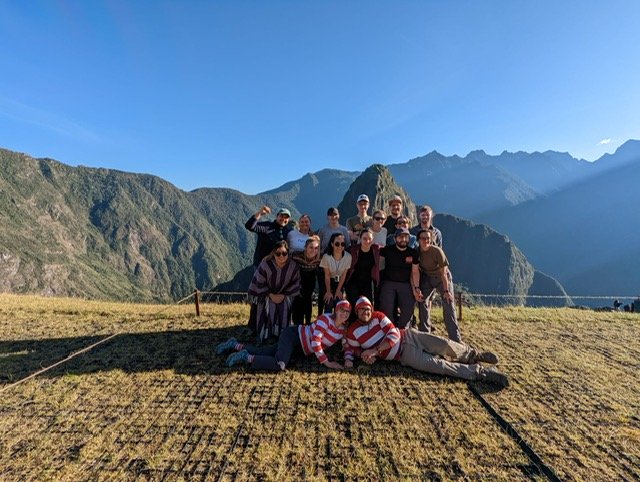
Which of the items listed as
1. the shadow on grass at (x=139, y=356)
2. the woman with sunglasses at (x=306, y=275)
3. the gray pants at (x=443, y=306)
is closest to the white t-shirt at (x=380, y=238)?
the gray pants at (x=443, y=306)

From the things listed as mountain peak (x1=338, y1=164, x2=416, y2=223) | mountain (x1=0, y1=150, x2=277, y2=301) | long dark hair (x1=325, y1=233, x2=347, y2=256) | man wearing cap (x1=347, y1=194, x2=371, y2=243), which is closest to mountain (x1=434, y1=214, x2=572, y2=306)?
mountain peak (x1=338, y1=164, x2=416, y2=223)

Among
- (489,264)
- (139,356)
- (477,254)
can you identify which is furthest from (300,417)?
(477,254)

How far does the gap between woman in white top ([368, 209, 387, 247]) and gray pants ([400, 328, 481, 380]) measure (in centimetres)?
157

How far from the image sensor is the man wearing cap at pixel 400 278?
5832mm

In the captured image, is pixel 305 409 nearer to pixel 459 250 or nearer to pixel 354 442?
pixel 354 442

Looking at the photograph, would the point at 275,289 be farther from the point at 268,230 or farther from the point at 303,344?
the point at 268,230

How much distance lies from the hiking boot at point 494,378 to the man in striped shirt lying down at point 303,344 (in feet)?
6.49

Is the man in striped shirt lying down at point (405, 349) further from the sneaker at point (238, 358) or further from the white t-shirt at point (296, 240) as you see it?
the white t-shirt at point (296, 240)

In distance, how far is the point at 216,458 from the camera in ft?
11.2

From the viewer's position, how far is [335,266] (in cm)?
591

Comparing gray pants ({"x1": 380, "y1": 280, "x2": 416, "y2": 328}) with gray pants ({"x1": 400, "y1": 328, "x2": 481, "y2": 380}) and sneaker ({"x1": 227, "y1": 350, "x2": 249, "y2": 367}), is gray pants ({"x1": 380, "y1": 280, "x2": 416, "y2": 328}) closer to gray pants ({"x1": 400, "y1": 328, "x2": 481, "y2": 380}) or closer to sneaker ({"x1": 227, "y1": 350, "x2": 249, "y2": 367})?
gray pants ({"x1": 400, "y1": 328, "x2": 481, "y2": 380})

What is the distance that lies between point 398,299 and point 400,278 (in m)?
0.39

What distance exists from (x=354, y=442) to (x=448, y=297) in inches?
122

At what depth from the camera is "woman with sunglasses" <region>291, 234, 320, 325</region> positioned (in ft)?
19.6
